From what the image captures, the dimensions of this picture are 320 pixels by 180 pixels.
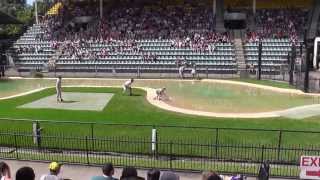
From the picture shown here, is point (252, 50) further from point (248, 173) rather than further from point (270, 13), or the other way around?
point (248, 173)

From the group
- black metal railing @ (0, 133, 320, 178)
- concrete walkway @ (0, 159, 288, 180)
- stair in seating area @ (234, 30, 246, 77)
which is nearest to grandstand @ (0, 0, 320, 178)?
black metal railing @ (0, 133, 320, 178)

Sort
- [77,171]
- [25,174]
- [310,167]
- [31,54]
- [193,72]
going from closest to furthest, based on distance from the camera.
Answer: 1. [25,174]
2. [310,167]
3. [77,171]
4. [193,72]
5. [31,54]

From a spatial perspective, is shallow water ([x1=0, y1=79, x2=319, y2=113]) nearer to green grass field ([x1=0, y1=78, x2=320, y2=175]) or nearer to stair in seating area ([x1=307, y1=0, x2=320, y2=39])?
green grass field ([x1=0, y1=78, x2=320, y2=175])

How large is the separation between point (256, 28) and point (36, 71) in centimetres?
2067

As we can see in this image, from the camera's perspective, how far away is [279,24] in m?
45.8

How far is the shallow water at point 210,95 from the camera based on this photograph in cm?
2457

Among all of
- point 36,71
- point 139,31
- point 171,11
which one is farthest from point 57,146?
point 171,11

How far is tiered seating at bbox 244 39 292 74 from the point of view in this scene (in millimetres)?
39844

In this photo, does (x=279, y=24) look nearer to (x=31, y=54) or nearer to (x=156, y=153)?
(x=31, y=54)

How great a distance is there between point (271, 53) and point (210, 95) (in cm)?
1450

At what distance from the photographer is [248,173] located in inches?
556

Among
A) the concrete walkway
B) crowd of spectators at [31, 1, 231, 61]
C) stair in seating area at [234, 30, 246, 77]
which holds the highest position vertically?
crowd of spectators at [31, 1, 231, 61]

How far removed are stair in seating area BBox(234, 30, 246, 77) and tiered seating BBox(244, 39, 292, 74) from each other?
40cm

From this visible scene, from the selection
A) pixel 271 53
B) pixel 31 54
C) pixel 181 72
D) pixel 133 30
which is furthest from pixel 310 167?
pixel 31 54
